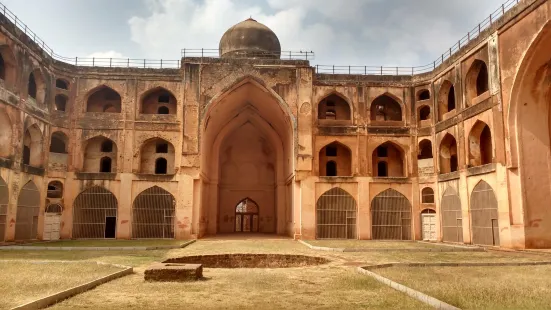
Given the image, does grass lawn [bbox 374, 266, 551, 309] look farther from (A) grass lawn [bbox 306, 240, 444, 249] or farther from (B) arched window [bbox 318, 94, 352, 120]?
(B) arched window [bbox 318, 94, 352, 120]

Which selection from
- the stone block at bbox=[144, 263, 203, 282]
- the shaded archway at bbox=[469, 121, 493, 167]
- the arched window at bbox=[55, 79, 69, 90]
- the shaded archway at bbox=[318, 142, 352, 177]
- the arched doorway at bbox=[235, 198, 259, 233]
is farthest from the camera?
the arched doorway at bbox=[235, 198, 259, 233]

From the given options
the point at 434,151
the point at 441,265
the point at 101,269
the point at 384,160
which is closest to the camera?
the point at 101,269

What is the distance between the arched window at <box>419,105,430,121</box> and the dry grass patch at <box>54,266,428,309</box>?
20.6 meters

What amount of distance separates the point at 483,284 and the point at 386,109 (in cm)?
2199

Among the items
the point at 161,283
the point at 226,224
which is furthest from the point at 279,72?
the point at 161,283

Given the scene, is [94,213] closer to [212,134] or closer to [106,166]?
[106,166]

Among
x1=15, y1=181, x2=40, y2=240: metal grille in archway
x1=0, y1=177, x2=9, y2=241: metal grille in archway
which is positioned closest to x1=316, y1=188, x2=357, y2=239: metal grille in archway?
x1=15, y1=181, x2=40, y2=240: metal grille in archway

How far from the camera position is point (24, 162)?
84.9 ft

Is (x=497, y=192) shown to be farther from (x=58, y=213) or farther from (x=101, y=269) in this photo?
(x=58, y=213)

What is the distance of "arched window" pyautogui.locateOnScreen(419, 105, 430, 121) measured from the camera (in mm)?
29469

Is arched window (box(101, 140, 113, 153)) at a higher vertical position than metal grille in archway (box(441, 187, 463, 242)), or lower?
higher

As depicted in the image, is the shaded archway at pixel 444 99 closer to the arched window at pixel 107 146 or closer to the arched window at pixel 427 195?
the arched window at pixel 427 195

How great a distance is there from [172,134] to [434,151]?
16.4m

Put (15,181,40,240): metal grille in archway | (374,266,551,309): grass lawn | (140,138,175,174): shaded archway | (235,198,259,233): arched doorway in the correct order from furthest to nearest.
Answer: (235,198,259,233): arched doorway
(140,138,175,174): shaded archway
(15,181,40,240): metal grille in archway
(374,266,551,309): grass lawn
